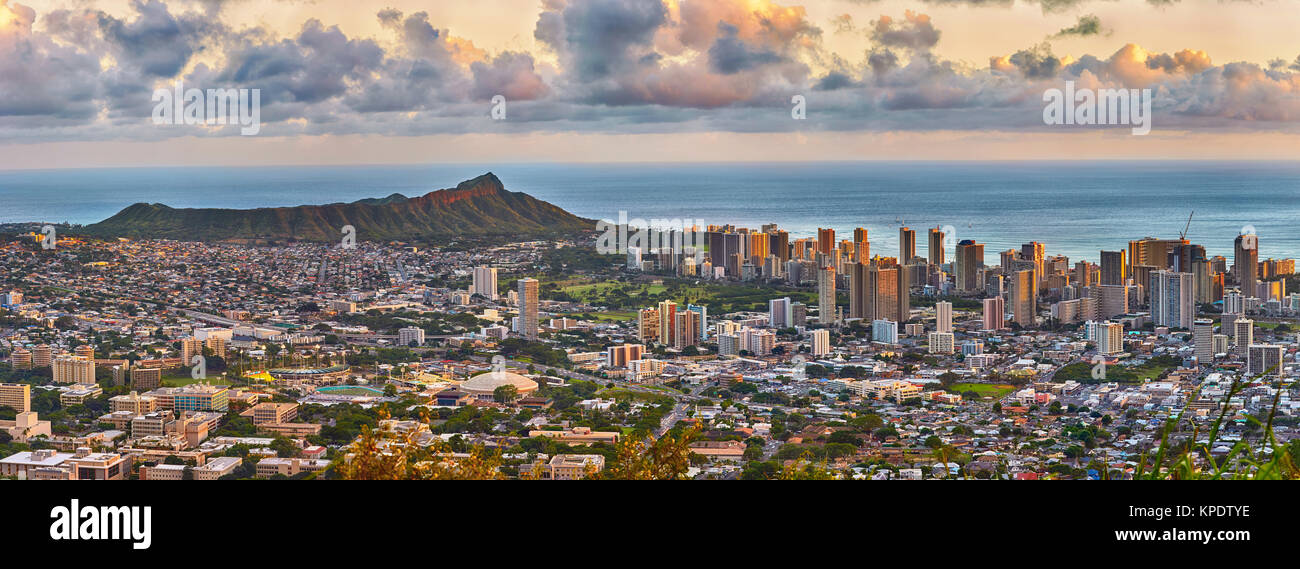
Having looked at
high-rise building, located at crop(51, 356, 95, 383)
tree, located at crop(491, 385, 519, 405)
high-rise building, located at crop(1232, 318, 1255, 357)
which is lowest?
tree, located at crop(491, 385, 519, 405)

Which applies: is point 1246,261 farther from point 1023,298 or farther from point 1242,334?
point 1242,334

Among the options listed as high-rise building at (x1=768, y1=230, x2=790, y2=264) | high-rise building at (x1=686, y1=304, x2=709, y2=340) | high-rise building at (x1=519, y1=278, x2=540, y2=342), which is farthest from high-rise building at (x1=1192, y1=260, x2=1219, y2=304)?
high-rise building at (x1=519, y1=278, x2=540, y2=342)

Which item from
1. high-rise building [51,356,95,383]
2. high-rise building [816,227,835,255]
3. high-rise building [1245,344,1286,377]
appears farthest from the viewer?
high-rise building [816,227,835,255]

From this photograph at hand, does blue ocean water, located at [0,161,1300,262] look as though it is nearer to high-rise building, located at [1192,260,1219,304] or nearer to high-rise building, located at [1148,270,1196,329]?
high-rise building, located at [1192,260,1219,304]

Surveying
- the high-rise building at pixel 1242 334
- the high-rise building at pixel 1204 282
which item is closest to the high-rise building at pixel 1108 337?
the high-rise building at pixel 1242 334

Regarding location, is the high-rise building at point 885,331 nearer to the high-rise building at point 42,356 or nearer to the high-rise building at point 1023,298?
the high-rise building at point 1023,298

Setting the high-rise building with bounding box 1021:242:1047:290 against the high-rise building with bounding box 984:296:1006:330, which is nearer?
the high-rise building with bounding box 984:296:1006:330

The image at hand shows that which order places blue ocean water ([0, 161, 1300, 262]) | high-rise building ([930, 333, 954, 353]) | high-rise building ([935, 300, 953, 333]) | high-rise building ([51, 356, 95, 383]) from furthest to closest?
blue ocean water ([0, 161, 1300, 262]) < high-rise building ([935, 300, 953, 333]) < high-rise building ([930, 333, 954, 353]) < high-rise building ([51, 356, 95, 383])
